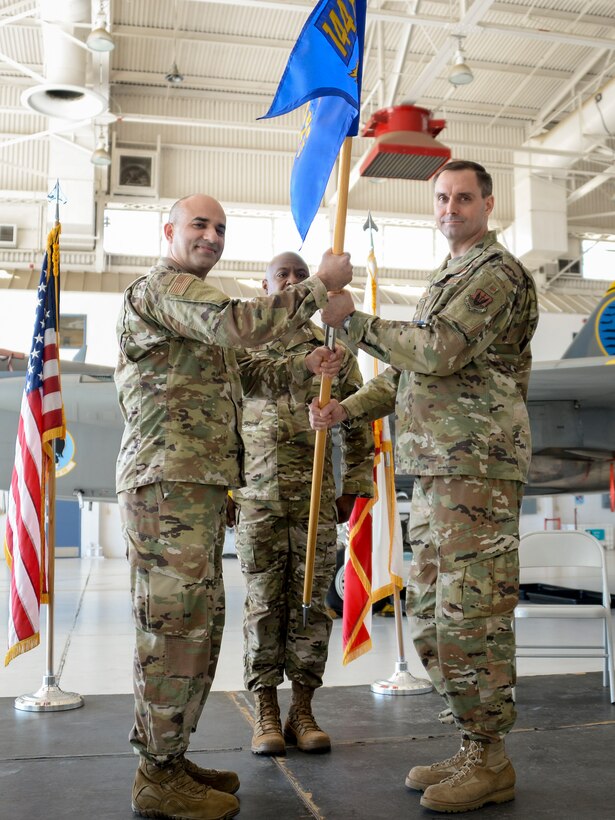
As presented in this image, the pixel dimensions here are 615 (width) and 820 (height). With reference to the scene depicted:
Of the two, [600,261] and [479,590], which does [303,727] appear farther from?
[600,261]

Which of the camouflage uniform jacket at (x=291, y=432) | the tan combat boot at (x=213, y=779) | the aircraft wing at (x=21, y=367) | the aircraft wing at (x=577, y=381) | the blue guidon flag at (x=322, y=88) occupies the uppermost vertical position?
the blue guidon flag at (x=322, y=88)

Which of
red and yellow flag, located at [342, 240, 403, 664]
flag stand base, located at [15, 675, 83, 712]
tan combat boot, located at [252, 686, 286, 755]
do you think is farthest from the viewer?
red and yellow flag, located at [342, 240, 403, 664]

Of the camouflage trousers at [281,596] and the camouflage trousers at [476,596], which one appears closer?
the camouflage trousers at [476,596]

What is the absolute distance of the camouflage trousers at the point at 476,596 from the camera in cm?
247

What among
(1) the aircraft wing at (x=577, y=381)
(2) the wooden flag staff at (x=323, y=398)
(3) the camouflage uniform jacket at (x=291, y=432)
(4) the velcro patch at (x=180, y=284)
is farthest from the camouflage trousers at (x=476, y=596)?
(1) the aircraft wing at (x=577, y=381)

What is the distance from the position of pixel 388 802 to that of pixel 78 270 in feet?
49.7

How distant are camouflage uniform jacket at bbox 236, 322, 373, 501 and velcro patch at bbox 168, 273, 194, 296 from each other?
2.05 ft

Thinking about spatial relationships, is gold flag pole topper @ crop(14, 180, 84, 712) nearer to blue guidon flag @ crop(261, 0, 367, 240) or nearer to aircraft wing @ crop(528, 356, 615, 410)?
blue guidon flag @ crop(261, 0, 367, 240)

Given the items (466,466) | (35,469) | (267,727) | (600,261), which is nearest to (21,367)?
(35,469)

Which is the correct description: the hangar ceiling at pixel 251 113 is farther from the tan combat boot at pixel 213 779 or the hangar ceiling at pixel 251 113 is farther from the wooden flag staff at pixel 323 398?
the tan combat boot at pixel 213 779

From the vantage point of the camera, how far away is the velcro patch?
95.3 inches

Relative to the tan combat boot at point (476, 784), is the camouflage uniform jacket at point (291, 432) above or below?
above

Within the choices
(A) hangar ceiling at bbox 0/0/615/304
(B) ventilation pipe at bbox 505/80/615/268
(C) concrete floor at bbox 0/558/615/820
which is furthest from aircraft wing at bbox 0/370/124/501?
(B) ventilation pipe at bbox 505/80/615/268

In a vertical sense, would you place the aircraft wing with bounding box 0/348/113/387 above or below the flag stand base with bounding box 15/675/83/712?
above
